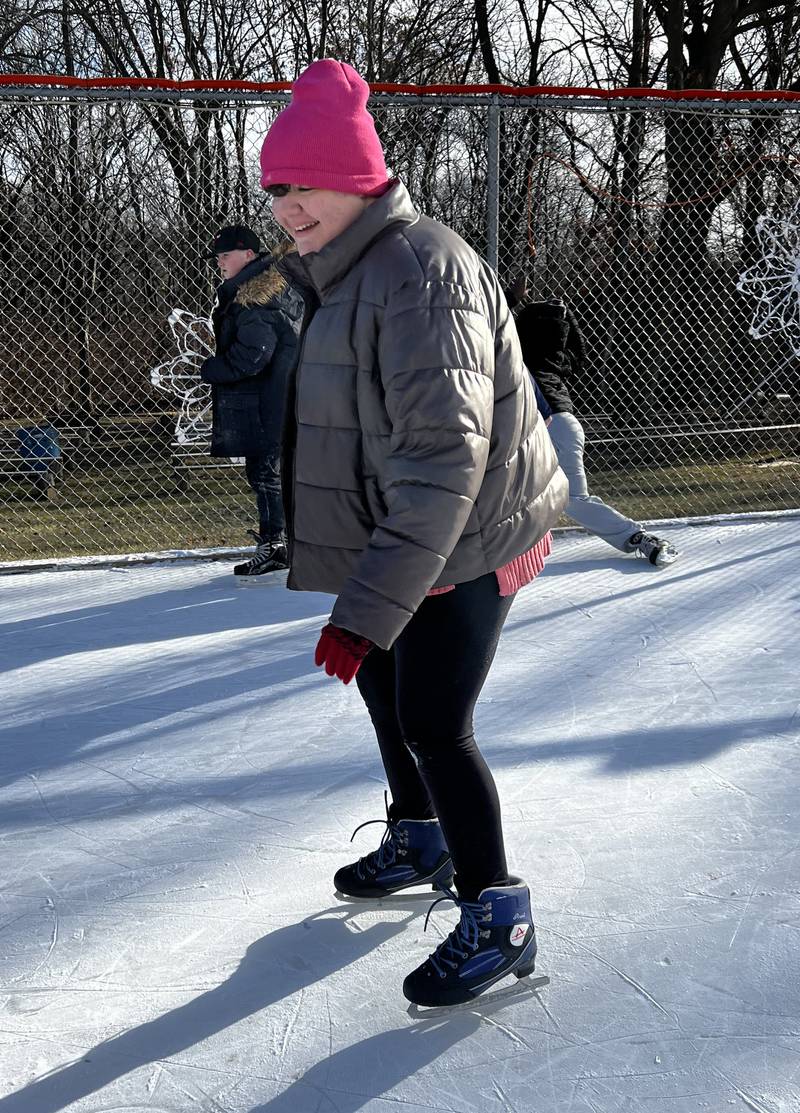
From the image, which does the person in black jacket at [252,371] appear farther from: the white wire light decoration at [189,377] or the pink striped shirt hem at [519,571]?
the pink striped shirt hem at [519,571]

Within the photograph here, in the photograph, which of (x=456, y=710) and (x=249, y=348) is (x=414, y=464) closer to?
(x=456, y=710)

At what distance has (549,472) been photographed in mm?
1992

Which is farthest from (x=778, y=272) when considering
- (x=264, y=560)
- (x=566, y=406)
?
(x=264, y=560)

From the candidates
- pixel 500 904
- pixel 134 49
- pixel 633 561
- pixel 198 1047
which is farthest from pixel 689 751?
pixel 134 49

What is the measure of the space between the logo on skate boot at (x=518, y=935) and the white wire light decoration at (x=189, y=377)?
494 centimetres

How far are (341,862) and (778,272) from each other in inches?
248

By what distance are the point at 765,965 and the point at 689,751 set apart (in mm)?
1036

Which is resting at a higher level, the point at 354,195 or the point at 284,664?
the point at 354,195

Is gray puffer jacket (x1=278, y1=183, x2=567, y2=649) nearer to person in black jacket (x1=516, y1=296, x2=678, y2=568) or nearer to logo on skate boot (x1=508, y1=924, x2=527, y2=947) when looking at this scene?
logo on skate boot (x1=508, y1=924, x2=527, y2=947)

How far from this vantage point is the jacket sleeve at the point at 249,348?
4.77 metres

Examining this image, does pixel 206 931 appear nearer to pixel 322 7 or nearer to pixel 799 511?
pixel 799 511

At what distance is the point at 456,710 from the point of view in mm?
1853

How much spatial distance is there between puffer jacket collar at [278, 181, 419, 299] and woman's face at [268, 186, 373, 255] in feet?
0.06

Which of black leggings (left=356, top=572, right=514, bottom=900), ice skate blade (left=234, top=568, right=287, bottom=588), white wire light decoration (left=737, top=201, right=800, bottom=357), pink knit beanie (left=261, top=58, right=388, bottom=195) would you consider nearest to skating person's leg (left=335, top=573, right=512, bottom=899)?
black leggings (left=356, top=572, right=514, bottom=900)
